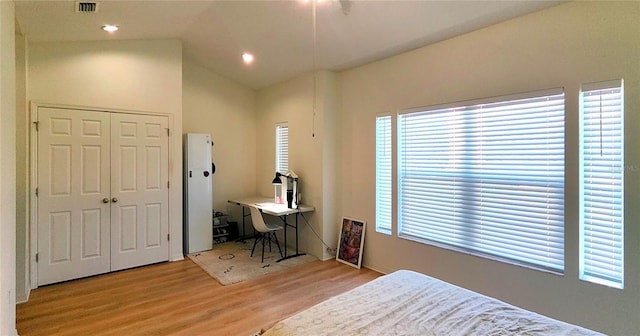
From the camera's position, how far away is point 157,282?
373cm

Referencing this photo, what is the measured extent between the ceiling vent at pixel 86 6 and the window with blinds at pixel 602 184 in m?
4.26

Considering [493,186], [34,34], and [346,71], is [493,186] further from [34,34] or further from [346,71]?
[34,34]

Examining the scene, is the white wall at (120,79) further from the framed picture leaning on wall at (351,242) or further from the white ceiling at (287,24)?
the framed picture leaning on wall at (351,242)

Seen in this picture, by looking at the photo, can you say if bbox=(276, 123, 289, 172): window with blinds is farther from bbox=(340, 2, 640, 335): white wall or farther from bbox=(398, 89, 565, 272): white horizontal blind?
bbox=(398, 89, 565, 272): white horizontal blind

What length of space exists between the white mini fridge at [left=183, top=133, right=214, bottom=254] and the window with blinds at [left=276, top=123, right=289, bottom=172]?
3.79 ft

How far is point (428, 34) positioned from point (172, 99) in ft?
11.3

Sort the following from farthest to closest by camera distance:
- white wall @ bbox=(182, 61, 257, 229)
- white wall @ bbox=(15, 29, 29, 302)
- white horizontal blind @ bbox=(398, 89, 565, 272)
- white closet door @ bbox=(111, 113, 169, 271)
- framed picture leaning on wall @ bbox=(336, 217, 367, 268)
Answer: white wall @ bbox=(182, 61, 257, 229)
framed picture leaning on wall @ bbox=(336, 217, 367, 268)
white closet door @ bbox=(111, 113, 169, 271)
white wall @ bbox=(15, 29, 29, 302)
white horizontal blind @ bbox=(398, 89, 565, 272)

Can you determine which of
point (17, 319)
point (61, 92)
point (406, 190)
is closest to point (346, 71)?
point (406, 190)

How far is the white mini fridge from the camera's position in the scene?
15.8ft

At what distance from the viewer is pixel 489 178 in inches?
120

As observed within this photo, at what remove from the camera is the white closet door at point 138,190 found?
406cm

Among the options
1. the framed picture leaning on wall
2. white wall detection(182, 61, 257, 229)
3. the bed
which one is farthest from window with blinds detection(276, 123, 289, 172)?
the bed

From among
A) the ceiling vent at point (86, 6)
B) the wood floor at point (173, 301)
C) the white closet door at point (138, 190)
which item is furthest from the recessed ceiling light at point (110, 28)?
the wood floor at point (173, 301)

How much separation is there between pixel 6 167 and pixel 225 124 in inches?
153
